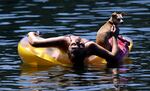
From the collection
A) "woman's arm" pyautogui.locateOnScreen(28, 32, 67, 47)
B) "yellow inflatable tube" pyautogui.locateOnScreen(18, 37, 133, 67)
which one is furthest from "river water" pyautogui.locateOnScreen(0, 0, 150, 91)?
"woman's arm" pyautogui.locateOnScreen(28, 32, 67, 47)

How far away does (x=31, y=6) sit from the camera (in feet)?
87.9

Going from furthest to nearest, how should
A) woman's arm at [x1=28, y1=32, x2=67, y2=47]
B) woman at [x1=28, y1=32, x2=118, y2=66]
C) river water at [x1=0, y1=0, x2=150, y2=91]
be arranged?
woman's arm at [x1=28, y1=32, x2=67, y2=47]
woman at [x1=28, y1=32, x2=118, y2=66]
river water at [x1=0, y1=0, x2=150, y2=91]

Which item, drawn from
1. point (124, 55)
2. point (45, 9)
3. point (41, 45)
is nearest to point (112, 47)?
point (124, 55)

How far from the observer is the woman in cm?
1639

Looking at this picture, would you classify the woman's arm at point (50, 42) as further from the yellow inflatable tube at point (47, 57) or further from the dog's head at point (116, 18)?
the dog's head at point (116, 18)

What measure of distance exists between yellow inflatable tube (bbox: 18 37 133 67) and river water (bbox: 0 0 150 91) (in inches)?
8.7

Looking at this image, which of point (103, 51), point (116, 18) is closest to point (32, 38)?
point (103, 51)

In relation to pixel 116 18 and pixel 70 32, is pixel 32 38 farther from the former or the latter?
pixel 70 32

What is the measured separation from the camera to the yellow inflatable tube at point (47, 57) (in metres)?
17.0

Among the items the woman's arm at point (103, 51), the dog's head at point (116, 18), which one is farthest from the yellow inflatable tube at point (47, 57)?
the dog's head at point (116, 18)

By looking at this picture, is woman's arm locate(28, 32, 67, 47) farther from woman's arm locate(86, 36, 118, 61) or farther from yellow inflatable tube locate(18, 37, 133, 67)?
woman's arm locate(86, 36, 118, 61)

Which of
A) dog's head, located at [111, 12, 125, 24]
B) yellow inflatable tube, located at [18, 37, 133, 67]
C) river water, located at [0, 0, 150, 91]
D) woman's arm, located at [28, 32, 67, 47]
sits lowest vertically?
river water, located at [0, 0, 150, 91]

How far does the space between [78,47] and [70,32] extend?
15.0ft

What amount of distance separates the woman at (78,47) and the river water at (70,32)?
12.3 inches
